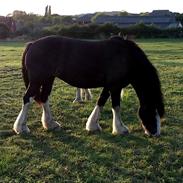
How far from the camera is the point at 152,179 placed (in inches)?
233

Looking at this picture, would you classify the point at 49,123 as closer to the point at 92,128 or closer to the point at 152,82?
the point at 92,128

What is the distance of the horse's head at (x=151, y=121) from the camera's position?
8.05 metres

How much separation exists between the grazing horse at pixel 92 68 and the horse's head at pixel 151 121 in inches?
0.8

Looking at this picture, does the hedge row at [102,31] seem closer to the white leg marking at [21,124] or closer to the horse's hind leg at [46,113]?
the horse's hind leg at [46,113]

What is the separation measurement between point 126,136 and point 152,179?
2.23 metres

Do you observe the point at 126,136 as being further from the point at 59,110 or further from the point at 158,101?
the point at 59,110

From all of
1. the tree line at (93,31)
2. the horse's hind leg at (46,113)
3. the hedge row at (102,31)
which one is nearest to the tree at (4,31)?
the tree line at (93,31)

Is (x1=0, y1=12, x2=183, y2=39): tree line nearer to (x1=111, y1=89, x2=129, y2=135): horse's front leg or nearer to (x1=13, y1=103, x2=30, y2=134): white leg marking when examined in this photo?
(x1=111, y1=89, x2=129, y2=135): horse's front leg

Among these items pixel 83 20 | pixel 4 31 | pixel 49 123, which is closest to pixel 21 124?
pixel 49 123

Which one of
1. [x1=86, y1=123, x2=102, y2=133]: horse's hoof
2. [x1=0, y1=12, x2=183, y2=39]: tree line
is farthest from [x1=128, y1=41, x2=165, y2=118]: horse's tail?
[x1=0, y1=12, x2=183, y2=39]: tree line

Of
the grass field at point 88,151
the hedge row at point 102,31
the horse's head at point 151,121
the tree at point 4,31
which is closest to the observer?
the grass field at point 88,151

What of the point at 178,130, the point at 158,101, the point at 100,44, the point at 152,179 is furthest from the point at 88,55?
the point at 152,179

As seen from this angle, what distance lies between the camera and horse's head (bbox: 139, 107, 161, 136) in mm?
8055

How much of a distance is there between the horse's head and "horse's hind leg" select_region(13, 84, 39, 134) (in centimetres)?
215
